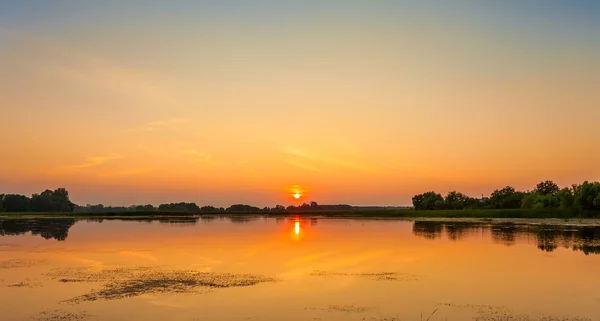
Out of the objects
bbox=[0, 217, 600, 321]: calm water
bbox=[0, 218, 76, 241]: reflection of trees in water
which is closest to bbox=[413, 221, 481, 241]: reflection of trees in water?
bbox=[0, 217, 600, 321]: calm water

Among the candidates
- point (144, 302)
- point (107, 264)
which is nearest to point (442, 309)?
point (144, 302)

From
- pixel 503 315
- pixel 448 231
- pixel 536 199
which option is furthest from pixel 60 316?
pixel 536 199

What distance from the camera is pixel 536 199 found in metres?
138

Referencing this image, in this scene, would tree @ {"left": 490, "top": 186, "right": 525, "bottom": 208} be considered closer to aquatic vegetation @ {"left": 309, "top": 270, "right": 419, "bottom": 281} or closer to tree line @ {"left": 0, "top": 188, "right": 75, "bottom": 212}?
aquatic vegetation @ {"left": 309, "top": 270, "right": 419, "bottom": 281}

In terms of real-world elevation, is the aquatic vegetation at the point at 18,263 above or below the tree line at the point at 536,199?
below

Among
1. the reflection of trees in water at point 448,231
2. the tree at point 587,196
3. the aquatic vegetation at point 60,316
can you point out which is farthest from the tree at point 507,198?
the aquatic vegetation at point 60,316

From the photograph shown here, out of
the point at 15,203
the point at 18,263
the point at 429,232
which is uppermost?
the point at 15,203

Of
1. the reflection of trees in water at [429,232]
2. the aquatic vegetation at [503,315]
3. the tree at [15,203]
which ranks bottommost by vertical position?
the aquatic vegetation at [503,315]

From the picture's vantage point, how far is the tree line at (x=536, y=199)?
99125 millimetres

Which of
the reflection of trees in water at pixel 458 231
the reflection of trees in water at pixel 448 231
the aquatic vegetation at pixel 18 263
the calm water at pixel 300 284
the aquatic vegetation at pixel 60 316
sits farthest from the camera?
the reflection of trees in water at pixel 448 231

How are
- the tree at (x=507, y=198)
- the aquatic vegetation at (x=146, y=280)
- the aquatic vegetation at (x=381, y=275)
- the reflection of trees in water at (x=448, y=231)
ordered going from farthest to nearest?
the tree at (x=507, y=198), the reflection of trees in water at (x=448, y=231), the aquatic vegetation at (x=381, y=275), the aquatic vegetation at (x=146, y=280)

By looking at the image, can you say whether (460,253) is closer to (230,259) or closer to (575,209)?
(230,259)

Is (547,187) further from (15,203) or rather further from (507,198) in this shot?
(15,203)

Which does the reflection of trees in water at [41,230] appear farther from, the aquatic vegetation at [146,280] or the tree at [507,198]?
the tree at [507,198]
